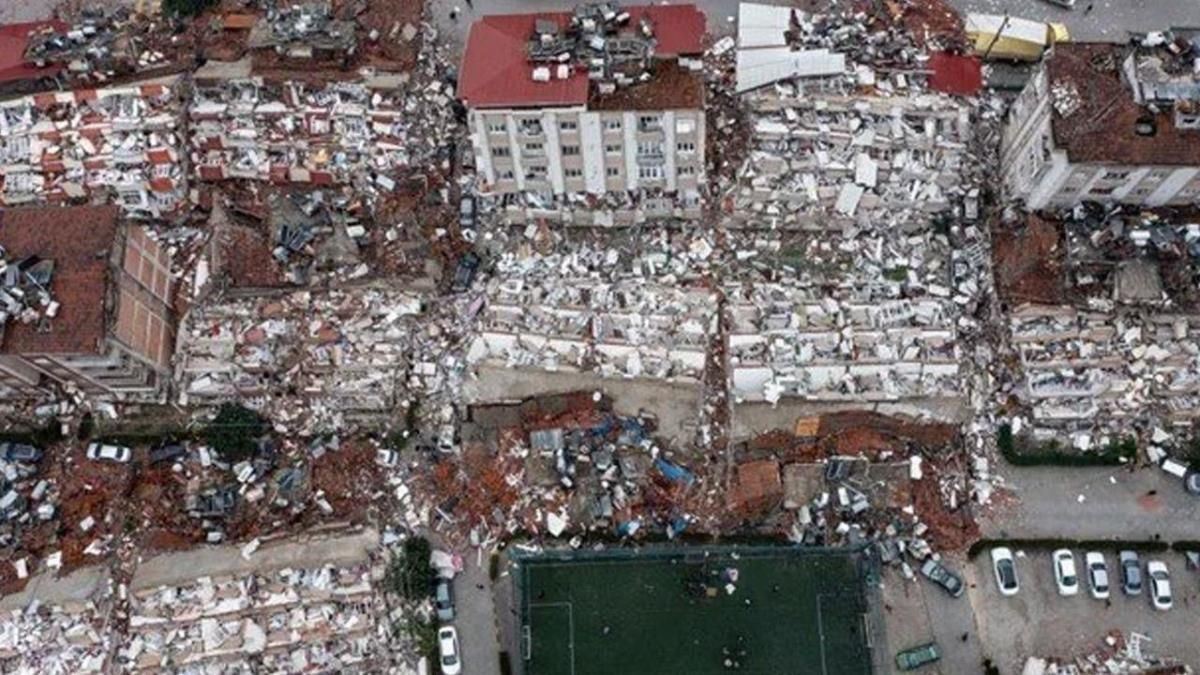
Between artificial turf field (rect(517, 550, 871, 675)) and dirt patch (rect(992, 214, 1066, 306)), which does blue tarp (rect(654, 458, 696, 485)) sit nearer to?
artificial turf field (rect(517, 550, 871, 675))

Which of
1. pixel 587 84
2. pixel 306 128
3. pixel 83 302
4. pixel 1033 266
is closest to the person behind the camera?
pixel 83 302

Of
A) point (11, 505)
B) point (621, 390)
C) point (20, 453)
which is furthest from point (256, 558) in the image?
point (621, 390)

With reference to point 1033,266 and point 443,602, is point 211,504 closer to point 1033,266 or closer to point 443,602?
point 443,602

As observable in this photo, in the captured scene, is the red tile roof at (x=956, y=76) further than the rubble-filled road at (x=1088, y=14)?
No

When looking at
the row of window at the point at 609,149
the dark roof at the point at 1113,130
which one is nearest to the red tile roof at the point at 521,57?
the row of window at the point at 609,149

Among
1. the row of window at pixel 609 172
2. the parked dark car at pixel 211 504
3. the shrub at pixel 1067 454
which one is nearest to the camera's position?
the shrub at pixel 1067 454

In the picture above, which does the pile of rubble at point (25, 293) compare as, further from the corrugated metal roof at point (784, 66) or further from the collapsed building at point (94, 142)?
the corrugated metal roof at point (784, 66)

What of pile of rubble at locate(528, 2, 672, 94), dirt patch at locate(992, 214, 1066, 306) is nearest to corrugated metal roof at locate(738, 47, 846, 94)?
pile of rubble at locate(528, 2, 672, 94)

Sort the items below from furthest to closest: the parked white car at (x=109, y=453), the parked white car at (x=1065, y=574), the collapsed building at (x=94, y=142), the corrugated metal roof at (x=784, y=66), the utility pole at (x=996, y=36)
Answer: the utility pole at (x=996, y=36) → the collapsed building at (x=94, y=142) → the corrugated metal roof at (x=784, y=66) → the parked white car at (x=109, y=453) → the parked white car at (x=1065, y=574)
